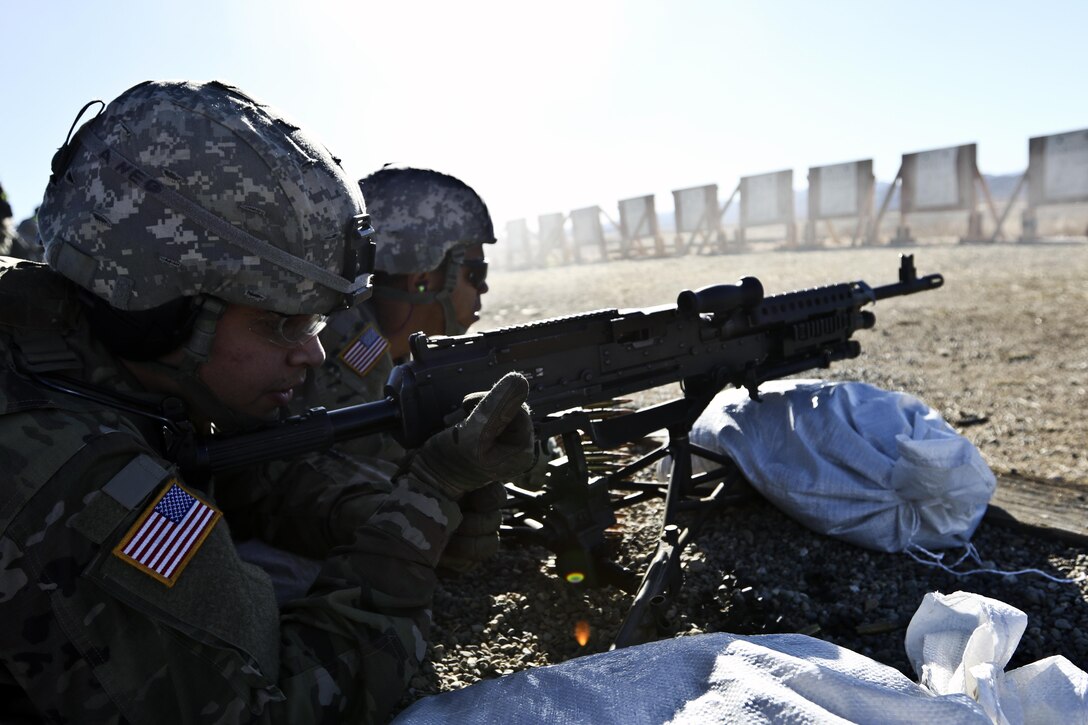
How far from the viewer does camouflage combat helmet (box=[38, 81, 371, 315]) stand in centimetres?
206

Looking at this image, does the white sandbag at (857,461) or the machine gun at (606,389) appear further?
the white sandbag at (857,461)

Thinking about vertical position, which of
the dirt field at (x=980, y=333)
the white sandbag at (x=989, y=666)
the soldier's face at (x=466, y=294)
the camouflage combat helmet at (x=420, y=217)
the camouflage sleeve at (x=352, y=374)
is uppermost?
the camouflage combat helmet at (x=420, y=217)

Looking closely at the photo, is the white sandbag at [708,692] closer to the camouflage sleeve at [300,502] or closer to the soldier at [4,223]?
the camouflage sleeve at [300,502]

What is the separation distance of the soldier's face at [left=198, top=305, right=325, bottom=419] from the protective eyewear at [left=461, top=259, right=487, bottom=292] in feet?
7.44

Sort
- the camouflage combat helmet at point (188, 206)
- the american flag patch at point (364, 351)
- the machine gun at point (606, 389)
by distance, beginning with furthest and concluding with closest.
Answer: the american flag patch at point (364, 351) → the machine gun at point (606, 389) → the camouflage combat helmet at point (188, 206)

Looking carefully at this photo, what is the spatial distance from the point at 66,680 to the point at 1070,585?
11.1 feet

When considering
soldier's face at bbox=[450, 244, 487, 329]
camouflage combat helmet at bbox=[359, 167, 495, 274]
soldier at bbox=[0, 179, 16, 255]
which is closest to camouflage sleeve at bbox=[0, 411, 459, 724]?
camouflage combat helmet at bbox=[359, 167, 495, 274]

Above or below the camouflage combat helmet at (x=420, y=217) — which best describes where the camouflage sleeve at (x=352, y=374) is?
below

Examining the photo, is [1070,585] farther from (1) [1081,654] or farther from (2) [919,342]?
(2) [919,342]

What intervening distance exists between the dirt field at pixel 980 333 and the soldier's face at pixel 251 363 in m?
3.95

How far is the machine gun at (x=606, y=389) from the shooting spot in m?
2.74

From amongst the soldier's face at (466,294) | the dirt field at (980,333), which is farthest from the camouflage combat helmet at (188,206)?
the dirt field at (980,333)

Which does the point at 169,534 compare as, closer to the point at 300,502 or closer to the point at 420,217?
the point at 300,502

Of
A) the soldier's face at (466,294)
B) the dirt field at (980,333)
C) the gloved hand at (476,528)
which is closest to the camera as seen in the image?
the gloved hand at (476,528)
